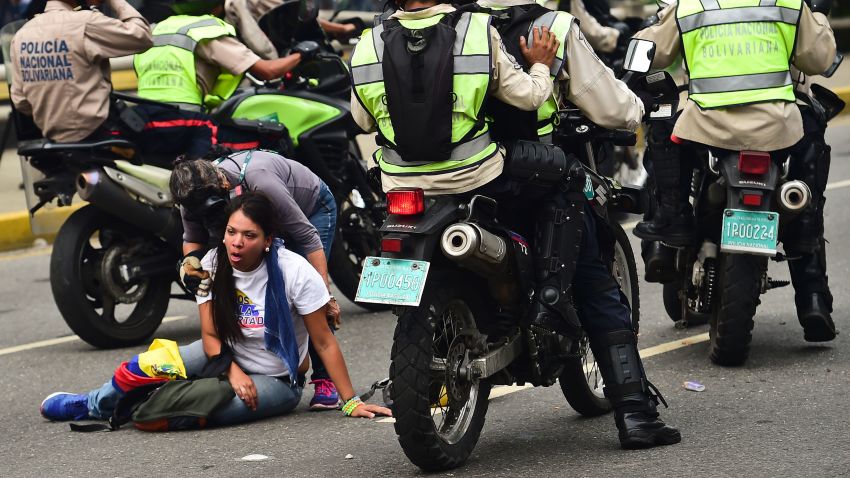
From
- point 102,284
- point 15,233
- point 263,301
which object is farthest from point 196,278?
point 15,233

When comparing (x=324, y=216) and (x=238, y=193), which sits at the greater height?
(x=238, y=193)

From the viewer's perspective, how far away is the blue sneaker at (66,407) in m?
6.68

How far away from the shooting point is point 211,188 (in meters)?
6.59

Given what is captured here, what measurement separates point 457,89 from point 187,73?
12.2 ft

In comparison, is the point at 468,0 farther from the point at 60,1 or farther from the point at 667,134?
the point at 60,1

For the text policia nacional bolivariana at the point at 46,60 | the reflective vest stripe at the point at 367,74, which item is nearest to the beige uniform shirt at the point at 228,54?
the text policia nacional bolivariana at the point at 46,60

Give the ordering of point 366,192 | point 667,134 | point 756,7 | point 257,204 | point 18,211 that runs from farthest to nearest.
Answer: point 18,211 → point 366,192 → point 667,134 → point 756,7 → point 257,204

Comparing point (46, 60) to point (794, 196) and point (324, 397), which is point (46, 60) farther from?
point (794, 196)

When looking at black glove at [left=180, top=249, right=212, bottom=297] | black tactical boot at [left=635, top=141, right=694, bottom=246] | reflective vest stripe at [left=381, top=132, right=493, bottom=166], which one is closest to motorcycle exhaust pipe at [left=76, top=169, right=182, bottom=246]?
black glove at [left=180, top=249, right=212, bottom=297]

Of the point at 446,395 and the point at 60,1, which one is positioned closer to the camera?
the point at 446,395

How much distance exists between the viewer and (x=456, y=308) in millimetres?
5445

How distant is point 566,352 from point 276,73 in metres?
3.65

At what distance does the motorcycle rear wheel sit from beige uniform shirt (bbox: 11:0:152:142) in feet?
11.1

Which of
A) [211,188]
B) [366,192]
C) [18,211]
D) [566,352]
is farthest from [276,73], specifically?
[18,211]
